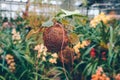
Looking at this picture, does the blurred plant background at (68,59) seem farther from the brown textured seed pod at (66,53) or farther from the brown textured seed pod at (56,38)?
the brown textured seed pod at (56,38)

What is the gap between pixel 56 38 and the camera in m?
1.33

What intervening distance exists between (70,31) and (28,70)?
205 centimetres

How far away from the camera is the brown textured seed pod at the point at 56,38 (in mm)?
1312

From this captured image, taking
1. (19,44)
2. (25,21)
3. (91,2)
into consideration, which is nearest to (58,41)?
(19,44)

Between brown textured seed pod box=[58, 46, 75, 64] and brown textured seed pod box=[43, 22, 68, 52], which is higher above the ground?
brown textured seed pod box=[43, 22, 68, 52]

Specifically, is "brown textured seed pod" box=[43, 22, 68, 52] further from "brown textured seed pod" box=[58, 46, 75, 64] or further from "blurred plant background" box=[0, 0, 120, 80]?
"blurred plant background" box=[0, 0, 120, 80]

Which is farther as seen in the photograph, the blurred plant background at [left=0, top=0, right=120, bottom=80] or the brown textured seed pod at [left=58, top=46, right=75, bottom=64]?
the blurred plant background at [left=0, top=0, right=120, bottom=80]

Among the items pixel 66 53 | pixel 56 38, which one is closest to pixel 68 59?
pixel 66 53

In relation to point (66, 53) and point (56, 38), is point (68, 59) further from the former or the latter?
point (56, 38)

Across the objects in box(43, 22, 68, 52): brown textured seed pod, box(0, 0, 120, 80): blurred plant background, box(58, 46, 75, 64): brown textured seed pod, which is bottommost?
box(0, 0, 120, 80): blurred plant background

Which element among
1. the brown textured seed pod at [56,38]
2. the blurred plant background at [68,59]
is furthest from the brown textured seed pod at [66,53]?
the blurred plant background at [68,59]

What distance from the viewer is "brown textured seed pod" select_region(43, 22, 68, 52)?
131 cm

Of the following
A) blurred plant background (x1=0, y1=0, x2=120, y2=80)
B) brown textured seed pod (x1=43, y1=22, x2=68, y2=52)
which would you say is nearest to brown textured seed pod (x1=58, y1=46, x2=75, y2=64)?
brown textured seed pod (x1=43, y1=22, x2=68, y2=52)

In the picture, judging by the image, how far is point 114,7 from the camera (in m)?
9.23
